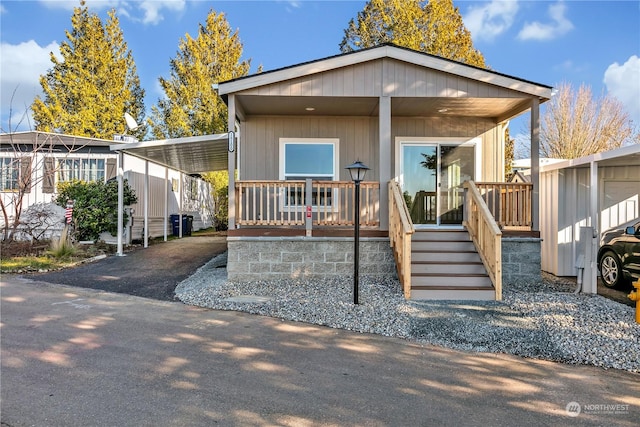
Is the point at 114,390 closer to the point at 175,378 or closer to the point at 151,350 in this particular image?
the point at 175,378

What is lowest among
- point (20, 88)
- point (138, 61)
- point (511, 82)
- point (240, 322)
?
point (240, 322)

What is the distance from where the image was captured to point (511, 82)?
7824 millimetres

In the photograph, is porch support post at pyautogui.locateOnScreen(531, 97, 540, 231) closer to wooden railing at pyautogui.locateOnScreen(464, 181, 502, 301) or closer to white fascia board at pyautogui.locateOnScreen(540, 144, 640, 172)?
white fascia board at pyautogui.locateOnScreen(540, 144, 640, 172)

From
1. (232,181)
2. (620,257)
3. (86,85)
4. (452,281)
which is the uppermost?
(86,85)

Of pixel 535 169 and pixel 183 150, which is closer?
pixel 535 169

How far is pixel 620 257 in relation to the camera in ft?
24.7

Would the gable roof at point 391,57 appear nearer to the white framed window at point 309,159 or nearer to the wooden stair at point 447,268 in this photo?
the white framed window at point 309,159

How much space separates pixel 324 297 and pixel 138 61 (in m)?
24.0

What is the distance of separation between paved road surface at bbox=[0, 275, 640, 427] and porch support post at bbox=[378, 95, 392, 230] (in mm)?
3296

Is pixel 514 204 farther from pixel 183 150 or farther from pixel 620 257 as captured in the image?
pixel 183 150

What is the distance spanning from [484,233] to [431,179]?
265 cm

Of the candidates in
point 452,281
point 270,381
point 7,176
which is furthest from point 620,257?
point 7,176

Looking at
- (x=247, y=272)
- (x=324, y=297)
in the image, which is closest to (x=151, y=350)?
(x=324, y=297)

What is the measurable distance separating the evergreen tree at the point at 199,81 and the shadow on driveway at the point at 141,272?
12.3 metres
